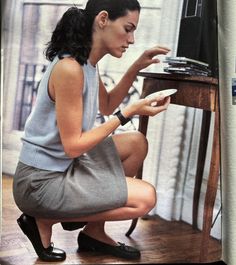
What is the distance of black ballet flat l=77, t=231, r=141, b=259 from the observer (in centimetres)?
119

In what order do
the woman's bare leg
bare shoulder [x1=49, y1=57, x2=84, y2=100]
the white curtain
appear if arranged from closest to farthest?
bare shoulder [x1=49, y1=57, x2=84, y2=100], the woman's bare leg, the white curtain

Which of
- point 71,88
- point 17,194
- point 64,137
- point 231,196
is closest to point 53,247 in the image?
point 17,194

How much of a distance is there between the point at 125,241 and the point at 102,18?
699mm

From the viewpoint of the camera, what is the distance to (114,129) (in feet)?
3.79

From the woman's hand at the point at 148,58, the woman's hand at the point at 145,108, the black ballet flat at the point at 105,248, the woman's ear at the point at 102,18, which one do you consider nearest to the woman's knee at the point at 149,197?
the black ballet flat at the point at 105,248

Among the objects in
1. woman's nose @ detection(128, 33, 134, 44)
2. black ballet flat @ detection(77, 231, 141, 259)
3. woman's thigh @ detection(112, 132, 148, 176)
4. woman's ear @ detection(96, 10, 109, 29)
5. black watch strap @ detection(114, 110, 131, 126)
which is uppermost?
woman's ear @ detection(96, 10, 109, 29)

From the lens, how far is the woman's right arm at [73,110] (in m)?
1.07

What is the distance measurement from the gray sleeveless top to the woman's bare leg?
0.15m

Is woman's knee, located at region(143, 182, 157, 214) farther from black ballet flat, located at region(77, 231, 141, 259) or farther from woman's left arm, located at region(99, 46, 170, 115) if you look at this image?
woman's left arm, located at region(99, 46, 170, 115)

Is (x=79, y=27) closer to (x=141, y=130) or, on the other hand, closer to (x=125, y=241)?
(x=141, y=130)

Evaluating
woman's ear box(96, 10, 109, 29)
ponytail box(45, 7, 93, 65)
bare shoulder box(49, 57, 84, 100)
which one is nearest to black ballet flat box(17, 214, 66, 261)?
bare shoulder box(49, 57, 84, 100)

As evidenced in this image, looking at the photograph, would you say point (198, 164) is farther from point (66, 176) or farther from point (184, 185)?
point (66, 176)

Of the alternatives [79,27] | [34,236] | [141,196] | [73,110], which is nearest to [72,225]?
[34,236]

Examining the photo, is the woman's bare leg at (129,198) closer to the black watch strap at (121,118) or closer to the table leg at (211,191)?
the black watch strap at (121,118)
